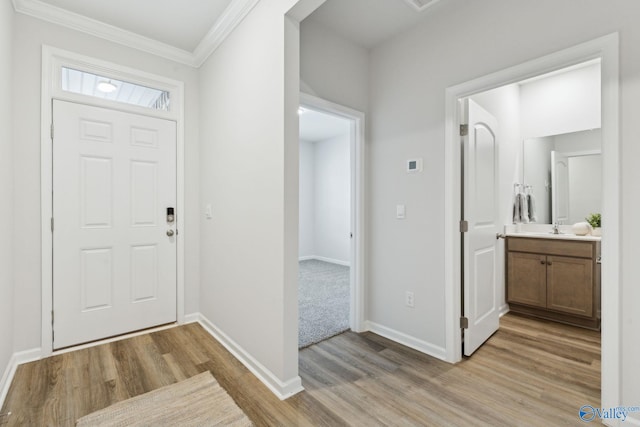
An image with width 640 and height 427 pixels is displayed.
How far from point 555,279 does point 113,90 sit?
15.0ft

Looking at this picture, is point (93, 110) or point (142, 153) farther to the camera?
point (142, 153)

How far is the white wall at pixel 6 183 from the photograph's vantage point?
1.86 meters

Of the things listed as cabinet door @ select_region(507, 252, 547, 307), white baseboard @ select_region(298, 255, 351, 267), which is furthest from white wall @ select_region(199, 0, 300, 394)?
white baseboard @ select_region(298, 255, 351, 267)

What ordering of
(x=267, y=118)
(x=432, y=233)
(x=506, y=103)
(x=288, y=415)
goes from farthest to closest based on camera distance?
(x=506, y=103) < (x=432, y=233) < (x=267, y=118) < (x=288, y=415)

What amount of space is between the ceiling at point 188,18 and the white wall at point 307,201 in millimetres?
4270

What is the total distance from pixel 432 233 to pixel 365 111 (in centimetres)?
130

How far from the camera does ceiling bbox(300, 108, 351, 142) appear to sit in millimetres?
5168

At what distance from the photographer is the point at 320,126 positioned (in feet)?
18.9

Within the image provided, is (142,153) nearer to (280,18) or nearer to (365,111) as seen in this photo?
(280,18)

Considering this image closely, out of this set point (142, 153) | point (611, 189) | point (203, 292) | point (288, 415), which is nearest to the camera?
point (611, 189)

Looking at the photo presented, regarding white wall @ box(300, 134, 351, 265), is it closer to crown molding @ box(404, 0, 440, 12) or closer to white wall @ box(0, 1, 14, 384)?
crown molding @ box(404, 0, 440, 12)

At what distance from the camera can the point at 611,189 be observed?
1.56m

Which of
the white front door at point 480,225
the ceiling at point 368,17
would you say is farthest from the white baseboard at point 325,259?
the ceiling at point 368,17

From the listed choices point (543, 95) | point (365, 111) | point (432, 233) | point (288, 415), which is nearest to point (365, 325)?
point (432, 233)
